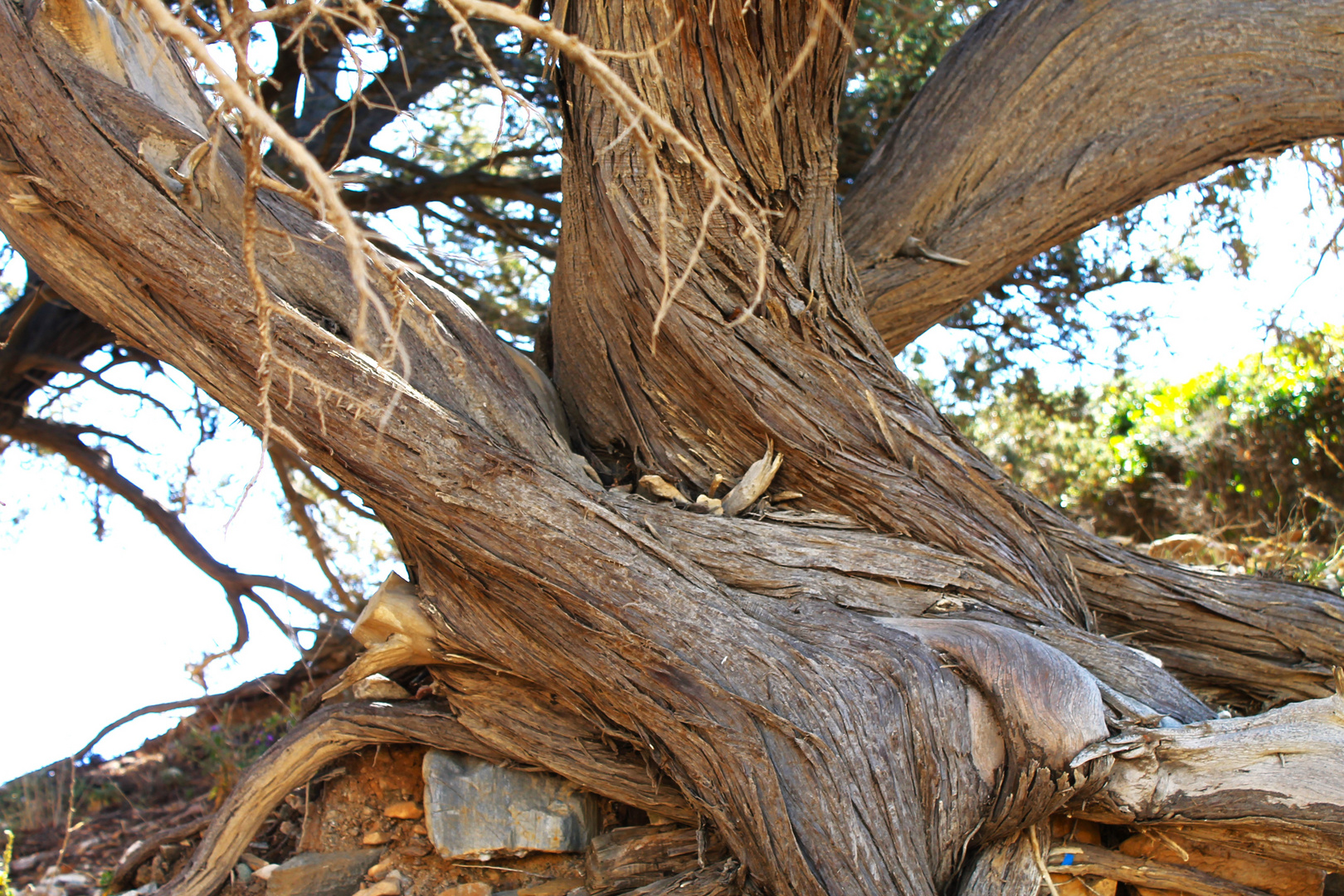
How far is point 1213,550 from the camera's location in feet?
19.4

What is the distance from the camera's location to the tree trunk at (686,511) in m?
2.86

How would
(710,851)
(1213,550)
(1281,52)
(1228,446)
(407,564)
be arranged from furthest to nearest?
(1228,446) → (1213,550) → (1281,52) → (407,564) → (710,851)

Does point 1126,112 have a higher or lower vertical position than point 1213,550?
higher

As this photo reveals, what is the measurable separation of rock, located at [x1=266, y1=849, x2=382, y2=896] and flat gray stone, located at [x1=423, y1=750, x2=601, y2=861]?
306 millimetres

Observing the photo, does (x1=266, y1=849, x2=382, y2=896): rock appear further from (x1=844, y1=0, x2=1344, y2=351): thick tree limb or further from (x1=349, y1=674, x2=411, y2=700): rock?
(x1=844, y1=0, x2=1344, y2=351): thick tree limb

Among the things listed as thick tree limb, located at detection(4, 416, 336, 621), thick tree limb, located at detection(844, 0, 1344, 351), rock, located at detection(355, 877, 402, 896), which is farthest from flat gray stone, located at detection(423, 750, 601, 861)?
thick tree limb, located at detection(4, 416, 336, 621)

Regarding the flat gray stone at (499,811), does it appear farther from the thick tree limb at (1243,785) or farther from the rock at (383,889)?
the thick tree limb at (1243,785)

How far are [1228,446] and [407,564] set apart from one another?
778cm

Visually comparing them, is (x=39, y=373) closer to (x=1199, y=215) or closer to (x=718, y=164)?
(x=718, y=164)

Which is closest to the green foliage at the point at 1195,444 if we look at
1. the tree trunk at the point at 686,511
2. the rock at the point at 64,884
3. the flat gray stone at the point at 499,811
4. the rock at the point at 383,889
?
the tree trunk at the point at 686,511

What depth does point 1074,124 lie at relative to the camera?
4320 millimetres

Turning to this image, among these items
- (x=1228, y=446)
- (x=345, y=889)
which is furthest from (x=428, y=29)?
(x=1228, y=446)

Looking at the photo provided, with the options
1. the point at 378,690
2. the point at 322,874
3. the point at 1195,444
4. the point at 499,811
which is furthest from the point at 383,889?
the point at 1195,444

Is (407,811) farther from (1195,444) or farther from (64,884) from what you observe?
(1195,444)
